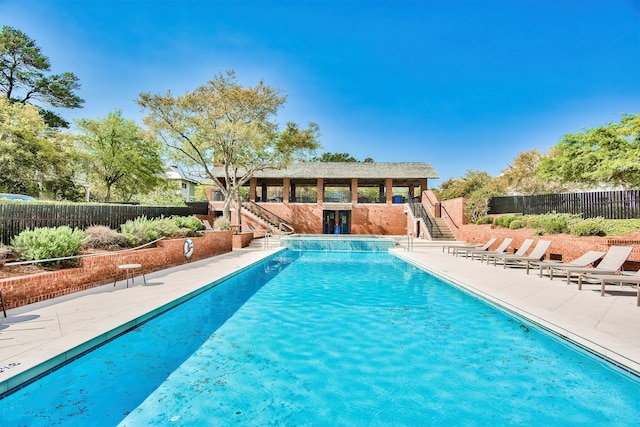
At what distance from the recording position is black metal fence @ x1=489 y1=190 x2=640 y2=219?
40.3ft

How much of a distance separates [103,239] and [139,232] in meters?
1.50

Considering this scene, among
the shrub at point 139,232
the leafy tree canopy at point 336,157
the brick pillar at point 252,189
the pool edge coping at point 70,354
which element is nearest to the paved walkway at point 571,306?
the pool edge coping at point 70,354

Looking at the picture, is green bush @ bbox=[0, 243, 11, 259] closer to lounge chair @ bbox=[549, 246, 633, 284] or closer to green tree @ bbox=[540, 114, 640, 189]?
lounge chair @ bbox=[549, 246, 633, 284]

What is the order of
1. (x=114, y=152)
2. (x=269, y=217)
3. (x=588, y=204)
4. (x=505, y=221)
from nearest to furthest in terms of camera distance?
(x=588, y=204)
(x=505, y=221)
(x=114, y=152)
(x=269, y=217)

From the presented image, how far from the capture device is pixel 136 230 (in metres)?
10.8

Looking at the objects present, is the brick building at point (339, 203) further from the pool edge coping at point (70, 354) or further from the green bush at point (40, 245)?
the pool edge coping at point (70, 354)

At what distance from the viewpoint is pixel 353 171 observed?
3070cm

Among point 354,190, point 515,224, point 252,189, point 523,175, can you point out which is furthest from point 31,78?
point 523,175

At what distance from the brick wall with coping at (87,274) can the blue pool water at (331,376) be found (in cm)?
250

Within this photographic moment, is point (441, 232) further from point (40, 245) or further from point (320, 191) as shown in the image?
point (40, 245)

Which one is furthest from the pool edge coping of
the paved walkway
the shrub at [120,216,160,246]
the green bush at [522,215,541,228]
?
the green bush at [522,215,541,228]

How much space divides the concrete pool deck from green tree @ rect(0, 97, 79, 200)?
1652 cm

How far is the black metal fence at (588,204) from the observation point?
40.3ft

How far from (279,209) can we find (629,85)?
83.7ft
